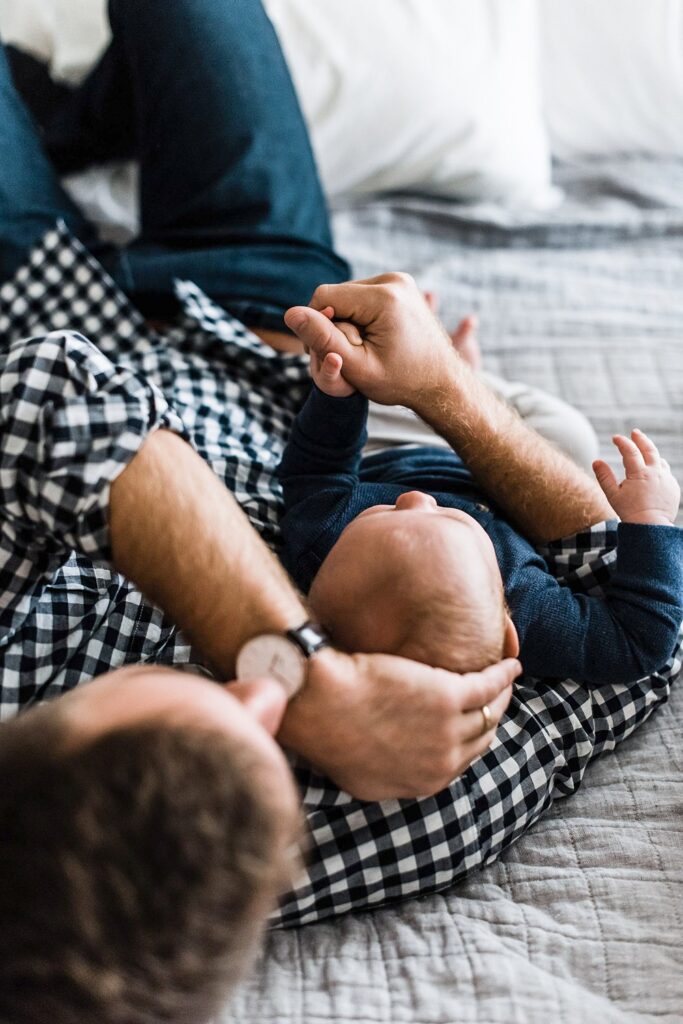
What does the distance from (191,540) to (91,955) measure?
0.34 meters

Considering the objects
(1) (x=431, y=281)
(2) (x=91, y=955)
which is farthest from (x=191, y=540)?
(1) (x=431, y=281)

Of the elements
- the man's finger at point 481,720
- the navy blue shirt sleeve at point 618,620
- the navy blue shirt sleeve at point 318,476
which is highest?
the navy blue shirt sleeve at point 318,476

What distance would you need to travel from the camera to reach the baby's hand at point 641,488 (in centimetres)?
99

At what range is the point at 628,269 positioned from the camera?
1.55 m

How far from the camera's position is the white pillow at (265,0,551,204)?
151 centimetres

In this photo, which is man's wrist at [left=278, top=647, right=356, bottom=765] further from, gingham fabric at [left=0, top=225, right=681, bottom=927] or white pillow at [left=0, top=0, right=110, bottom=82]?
white pillow at [left=0, top=0, right=110, bottom=82]

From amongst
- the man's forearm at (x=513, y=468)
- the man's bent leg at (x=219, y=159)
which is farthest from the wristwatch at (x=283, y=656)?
the man's bent leg at (x=219, y=159)

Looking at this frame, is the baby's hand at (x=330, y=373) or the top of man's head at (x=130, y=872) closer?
the top of man's head at (x=130, y=872)

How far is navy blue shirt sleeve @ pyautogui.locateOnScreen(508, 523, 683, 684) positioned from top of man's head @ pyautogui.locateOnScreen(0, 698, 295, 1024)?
16.7 inches

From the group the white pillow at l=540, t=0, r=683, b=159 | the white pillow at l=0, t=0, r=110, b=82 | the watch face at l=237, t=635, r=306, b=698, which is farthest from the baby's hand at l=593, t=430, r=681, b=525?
the white pillow at l=0, t=0, r=110, b=82

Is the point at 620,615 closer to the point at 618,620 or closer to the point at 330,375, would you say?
the point at 618,620

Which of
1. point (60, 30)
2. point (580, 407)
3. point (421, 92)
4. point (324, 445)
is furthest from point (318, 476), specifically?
point (60, 30)

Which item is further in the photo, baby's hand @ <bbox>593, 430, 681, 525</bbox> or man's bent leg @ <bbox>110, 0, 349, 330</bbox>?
man's bent leg @ <bbox>110, 0, 349, 330</bbox>

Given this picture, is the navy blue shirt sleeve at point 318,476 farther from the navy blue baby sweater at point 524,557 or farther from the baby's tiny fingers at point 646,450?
the baby's tiny fingers at point 646,450
